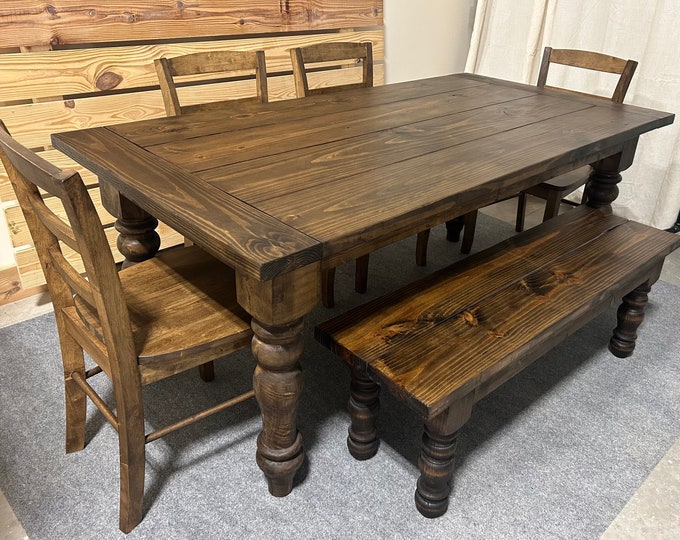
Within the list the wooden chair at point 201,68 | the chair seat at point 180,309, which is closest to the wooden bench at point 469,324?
the chair seat at point 180,309

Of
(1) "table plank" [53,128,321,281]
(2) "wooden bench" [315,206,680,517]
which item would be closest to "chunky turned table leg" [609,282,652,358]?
(2) "wooden bench" [315,206,680,517]

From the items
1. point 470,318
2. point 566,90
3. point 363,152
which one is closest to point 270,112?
point 363,152

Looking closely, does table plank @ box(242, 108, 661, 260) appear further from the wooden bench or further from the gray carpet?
the gray carpet

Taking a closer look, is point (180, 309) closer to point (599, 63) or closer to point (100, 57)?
point (100, 57)

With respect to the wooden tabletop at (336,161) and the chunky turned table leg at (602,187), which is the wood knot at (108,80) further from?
the chunky turned table leg at (602,187)

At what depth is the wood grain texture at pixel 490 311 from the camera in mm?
1299

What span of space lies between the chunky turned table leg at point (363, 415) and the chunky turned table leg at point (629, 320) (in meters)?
1.01

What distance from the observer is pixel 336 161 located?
1.52 m

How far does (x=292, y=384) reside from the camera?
1.31m

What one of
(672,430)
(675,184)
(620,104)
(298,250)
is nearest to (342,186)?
(298,250)

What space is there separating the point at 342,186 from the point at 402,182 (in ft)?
0.49

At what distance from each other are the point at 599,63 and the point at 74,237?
2147 millimetres

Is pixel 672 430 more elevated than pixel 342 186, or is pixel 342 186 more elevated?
pixel 342 186

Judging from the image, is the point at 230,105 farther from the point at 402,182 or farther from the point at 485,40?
the point at 485,40
